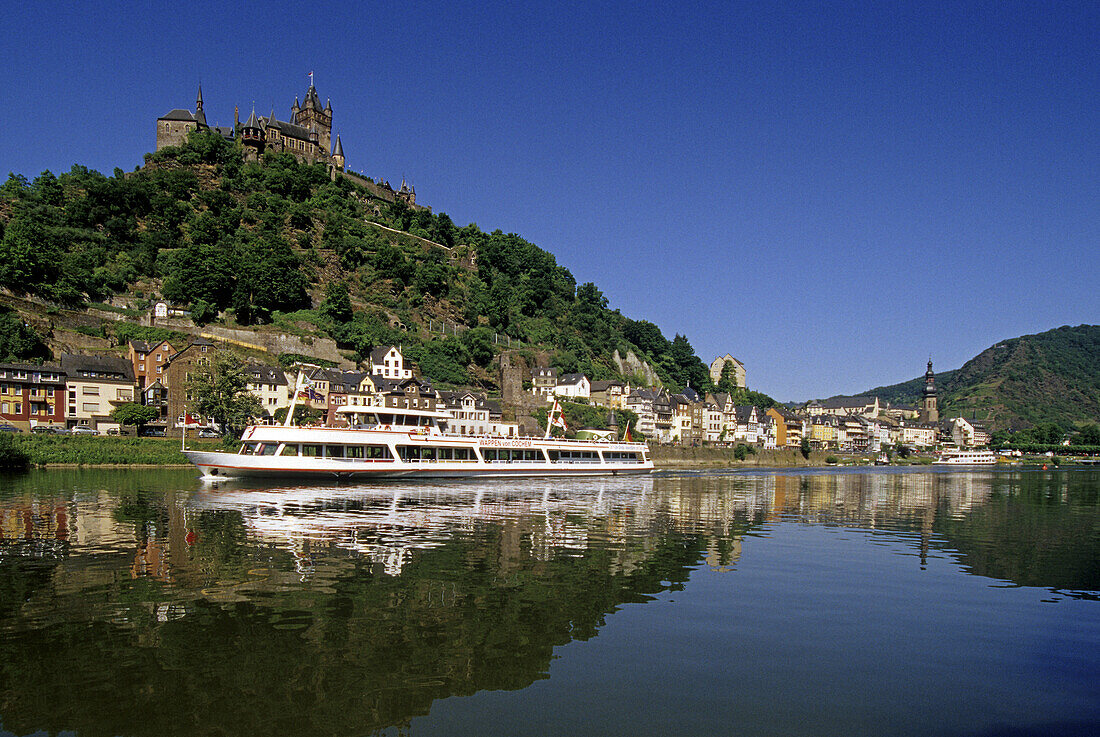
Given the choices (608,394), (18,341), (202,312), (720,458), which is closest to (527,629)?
(18,341)

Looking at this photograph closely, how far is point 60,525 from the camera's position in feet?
80.8

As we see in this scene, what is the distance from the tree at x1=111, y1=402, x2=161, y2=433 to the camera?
211 ft

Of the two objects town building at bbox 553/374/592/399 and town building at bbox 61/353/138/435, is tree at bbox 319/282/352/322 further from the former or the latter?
town building at bbox 553/374/592/399

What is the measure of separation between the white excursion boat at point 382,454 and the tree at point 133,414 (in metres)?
19.7

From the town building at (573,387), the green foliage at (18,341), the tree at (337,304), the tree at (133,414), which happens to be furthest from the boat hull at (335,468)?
the town building at (573,387)

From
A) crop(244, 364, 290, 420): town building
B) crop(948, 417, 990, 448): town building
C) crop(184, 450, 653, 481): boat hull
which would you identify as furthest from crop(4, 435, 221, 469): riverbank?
crop(948, 417, 990, 448): town building

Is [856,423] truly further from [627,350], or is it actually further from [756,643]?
[756,643]

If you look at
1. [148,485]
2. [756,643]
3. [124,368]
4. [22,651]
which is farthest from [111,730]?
[124,368]

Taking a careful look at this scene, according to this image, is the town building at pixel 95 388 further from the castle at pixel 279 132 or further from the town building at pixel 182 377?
the castle at pixel 279 132

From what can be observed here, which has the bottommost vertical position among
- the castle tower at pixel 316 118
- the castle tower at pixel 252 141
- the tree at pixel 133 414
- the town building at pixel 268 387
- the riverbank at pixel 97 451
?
the riverbank at pixel 97 451

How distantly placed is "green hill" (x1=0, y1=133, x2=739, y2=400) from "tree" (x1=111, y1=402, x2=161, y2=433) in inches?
511

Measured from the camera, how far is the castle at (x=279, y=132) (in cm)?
12088

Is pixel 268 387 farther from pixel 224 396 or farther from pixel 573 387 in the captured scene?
pixel 573 387

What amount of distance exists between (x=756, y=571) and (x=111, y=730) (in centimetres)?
1565
